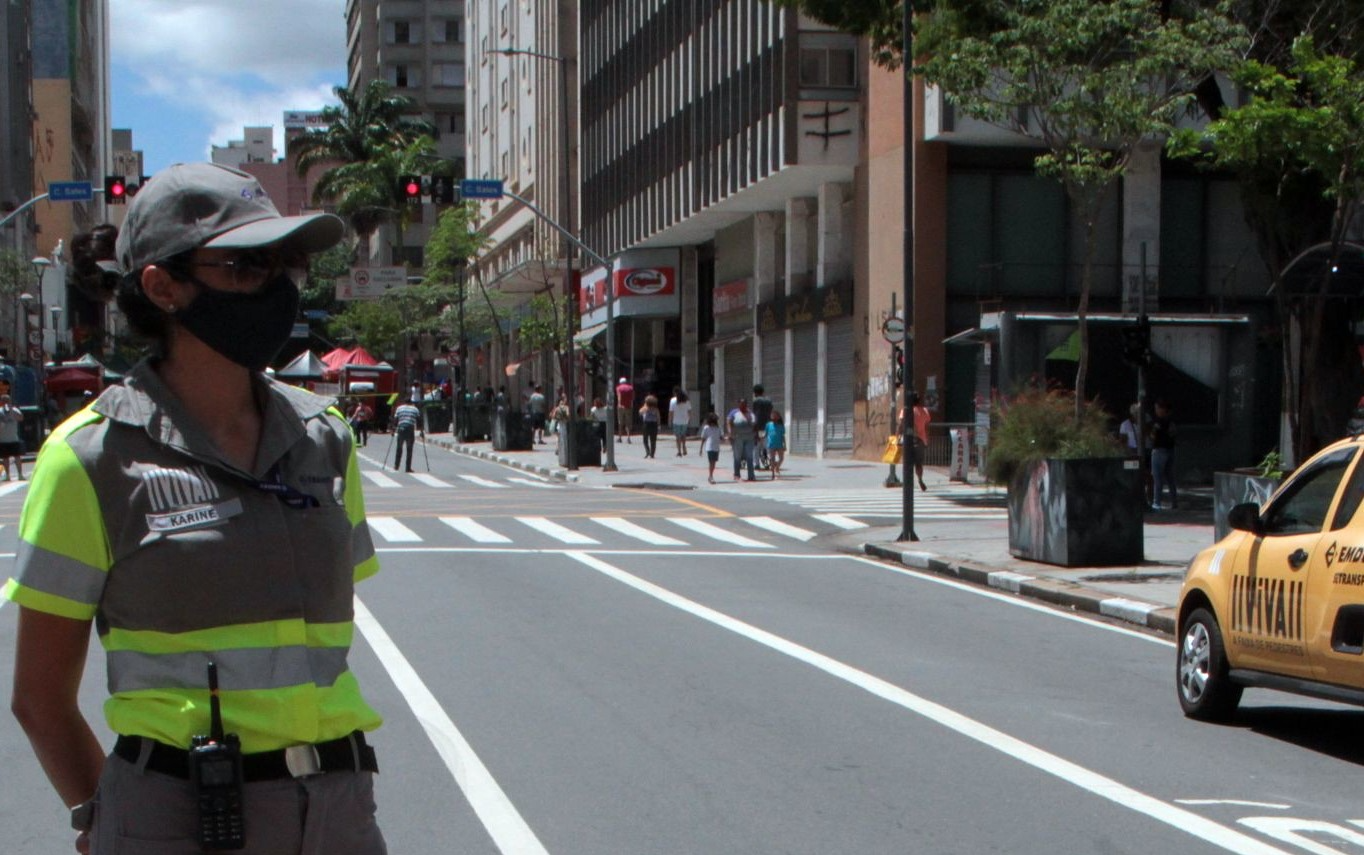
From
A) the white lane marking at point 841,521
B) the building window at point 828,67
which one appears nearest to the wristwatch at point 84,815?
the white lane marking at point 841,521

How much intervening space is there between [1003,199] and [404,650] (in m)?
30.1

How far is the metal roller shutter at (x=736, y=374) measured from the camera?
52438 millimetres

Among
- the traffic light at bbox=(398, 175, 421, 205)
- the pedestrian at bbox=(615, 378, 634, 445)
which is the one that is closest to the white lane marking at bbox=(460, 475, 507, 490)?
the traffic light at bbox=(398, 175, 421, 205)

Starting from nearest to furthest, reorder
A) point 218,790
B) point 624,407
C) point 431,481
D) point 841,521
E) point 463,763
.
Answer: point 218,790 < point 463,763 < point 841,521 < point 431,481 < point 624,407

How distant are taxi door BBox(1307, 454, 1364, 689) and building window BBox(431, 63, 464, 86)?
117 metres

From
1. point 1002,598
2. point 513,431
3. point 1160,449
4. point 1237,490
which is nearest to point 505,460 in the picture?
point 513,431

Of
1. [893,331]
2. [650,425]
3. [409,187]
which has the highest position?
[409,187]

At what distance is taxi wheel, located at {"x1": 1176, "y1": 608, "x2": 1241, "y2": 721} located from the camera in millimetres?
9523

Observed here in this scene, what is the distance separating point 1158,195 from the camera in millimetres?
39719

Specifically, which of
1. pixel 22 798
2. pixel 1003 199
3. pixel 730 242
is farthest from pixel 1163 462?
pixel 730 242

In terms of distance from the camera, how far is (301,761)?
2852 mm

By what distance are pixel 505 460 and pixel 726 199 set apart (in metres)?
9.64

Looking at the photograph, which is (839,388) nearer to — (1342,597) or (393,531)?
(393,531)

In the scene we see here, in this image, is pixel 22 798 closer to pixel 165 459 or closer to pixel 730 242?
pixel 165 459
